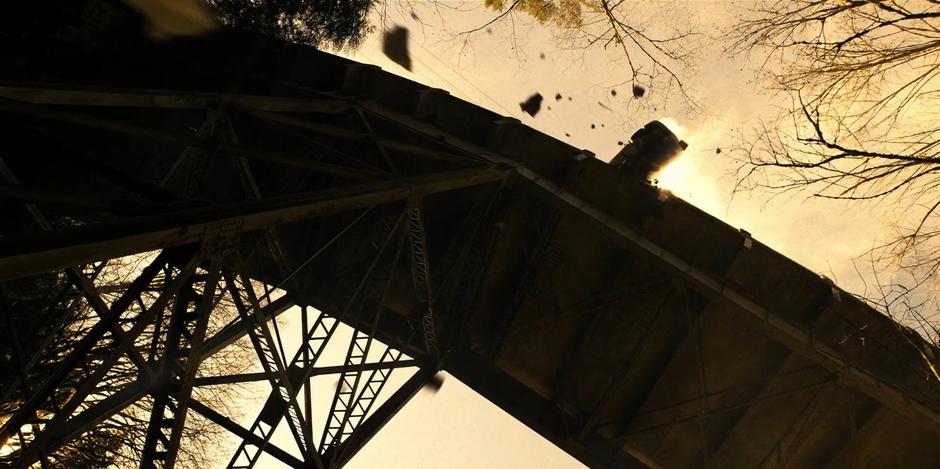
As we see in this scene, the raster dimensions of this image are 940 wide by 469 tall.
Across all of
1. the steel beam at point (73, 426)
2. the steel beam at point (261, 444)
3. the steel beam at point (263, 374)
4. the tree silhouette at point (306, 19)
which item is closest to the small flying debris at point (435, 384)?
the steel beam at point (263, 374)

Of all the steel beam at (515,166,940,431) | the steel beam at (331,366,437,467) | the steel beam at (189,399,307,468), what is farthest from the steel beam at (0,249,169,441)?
the steel beam at (515,166,940,431)

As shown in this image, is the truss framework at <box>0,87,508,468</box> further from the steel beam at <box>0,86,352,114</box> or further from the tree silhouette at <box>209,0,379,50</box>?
the tree silhouette at <box>209,0,379,50</box>

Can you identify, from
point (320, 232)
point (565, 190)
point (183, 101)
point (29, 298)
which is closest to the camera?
point (183, 101)

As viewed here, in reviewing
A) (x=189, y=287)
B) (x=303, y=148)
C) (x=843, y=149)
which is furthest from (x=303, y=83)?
(x=843, y=149)

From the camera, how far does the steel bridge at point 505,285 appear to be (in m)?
5.64

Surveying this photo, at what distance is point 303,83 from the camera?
7.62 metres

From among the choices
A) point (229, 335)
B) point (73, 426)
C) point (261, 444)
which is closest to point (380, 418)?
point (261, 444)

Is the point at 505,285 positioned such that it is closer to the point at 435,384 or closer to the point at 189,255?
the point at 435,384

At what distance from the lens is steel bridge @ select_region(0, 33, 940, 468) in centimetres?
564

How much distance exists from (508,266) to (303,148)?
11.1ft

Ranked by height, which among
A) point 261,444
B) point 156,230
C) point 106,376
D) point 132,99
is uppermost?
point 106,376

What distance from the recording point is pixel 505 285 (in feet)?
24.1

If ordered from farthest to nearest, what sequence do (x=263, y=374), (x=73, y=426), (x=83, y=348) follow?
(x=263, y=374) → (x=73, y=426) → (x=83, y=348)

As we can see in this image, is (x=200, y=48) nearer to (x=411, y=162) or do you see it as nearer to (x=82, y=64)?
(x=82, y=64)
